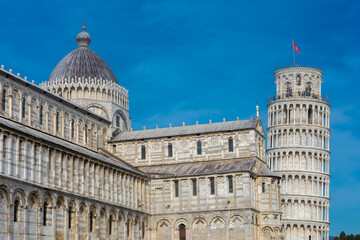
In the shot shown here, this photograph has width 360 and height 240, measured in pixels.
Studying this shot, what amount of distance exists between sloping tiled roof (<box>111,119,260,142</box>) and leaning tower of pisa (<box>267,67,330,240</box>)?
37075 mm

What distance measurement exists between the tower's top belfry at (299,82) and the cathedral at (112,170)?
40011 mm

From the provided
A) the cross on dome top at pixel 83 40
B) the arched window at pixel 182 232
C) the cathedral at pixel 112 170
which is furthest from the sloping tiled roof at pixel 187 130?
the cross on dome top at pixel 83 40

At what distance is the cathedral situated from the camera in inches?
2244

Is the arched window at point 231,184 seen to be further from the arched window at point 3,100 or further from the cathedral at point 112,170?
the arched window at point 3,100

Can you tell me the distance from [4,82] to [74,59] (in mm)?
24313

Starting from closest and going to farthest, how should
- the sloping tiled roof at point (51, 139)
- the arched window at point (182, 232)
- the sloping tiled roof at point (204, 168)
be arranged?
the sloping tiled roof at point (51, 139)
the sloping tiled roof at point (204, 168)
the arched window at point (182, 232)

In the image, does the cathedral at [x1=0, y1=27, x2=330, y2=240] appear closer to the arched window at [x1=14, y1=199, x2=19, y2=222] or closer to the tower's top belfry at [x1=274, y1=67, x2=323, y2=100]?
the arched window at [x1=14, y1=199, x2=19, y2=222]

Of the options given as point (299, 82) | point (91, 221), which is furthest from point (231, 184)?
point (299, 82)

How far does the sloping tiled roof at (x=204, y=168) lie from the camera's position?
78438 mm

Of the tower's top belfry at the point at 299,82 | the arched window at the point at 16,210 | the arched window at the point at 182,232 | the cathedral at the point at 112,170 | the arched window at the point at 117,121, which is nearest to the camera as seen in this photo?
the arched window at the point at 16,210

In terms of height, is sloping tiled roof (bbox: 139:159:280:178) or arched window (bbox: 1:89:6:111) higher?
arched window (bbox: 1:89:6:111)

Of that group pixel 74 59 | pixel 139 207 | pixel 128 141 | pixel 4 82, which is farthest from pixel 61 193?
pixel 74 59

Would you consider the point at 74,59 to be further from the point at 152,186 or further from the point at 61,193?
the point at 61,193

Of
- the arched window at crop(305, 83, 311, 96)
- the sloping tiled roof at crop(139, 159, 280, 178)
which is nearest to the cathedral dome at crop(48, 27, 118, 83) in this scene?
the sloping tiled roof at crop(139, 159, 280, 178)
